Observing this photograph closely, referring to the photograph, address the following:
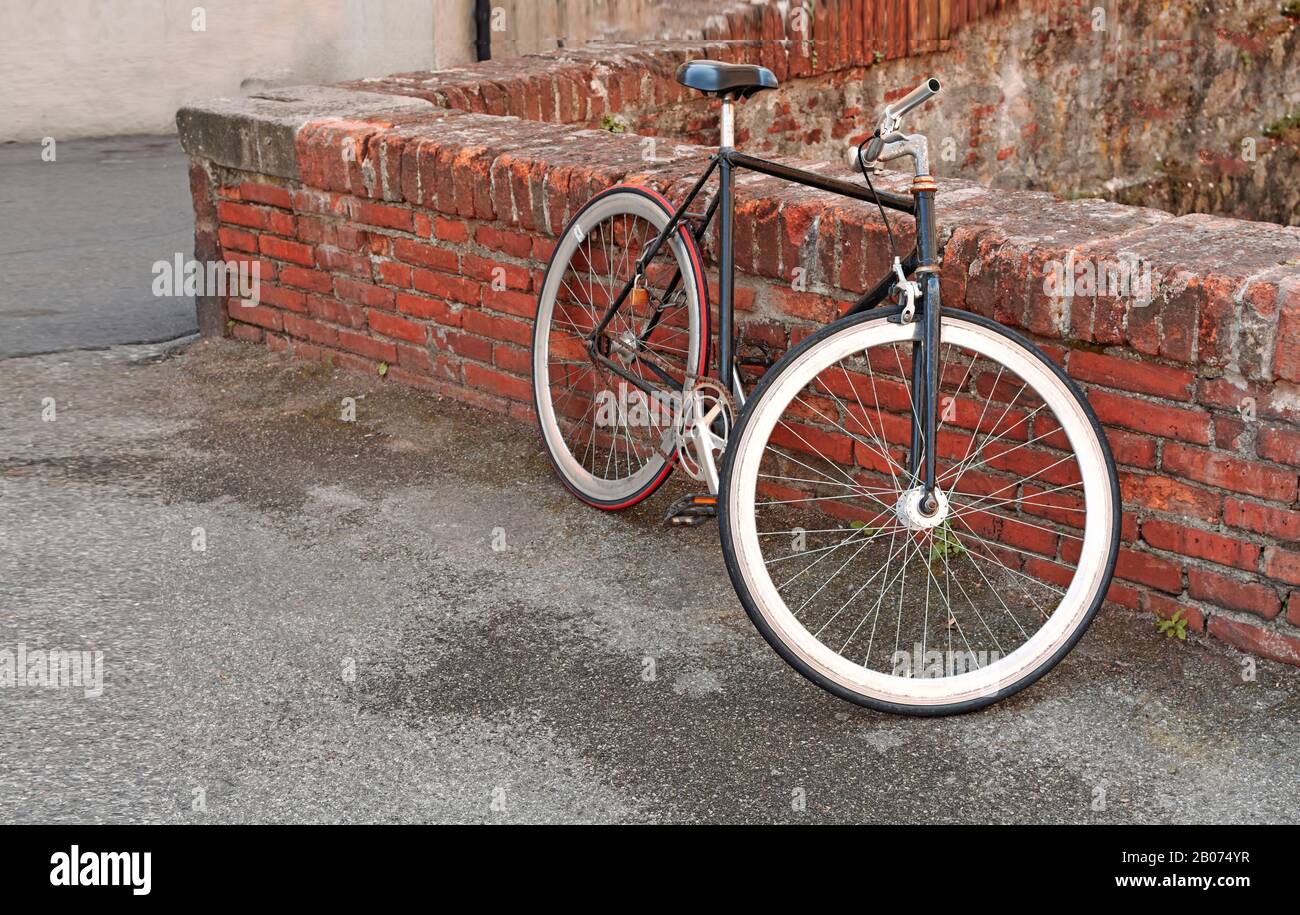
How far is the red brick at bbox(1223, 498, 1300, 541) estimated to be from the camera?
296 cm

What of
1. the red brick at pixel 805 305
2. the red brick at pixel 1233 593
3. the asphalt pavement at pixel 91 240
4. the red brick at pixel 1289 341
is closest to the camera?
the red brick at pixel 1289 341

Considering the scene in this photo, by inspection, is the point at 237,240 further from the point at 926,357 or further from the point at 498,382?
the point at 926,357

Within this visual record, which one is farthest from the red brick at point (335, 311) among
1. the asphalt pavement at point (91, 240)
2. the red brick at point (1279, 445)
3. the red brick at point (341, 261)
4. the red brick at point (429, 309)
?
the red brick at point (1279, 445)

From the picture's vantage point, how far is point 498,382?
4516mm

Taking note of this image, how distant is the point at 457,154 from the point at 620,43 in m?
2.43

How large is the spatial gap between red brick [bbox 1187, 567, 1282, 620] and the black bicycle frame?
0.65 meters

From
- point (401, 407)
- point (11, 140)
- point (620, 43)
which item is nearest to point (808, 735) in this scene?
point (401, 407)

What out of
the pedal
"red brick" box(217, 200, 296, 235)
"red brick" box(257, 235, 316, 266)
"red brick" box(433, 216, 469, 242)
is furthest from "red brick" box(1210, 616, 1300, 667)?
"red brick" box(217, 200, 296, 235)

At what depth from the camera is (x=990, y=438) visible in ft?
10.9

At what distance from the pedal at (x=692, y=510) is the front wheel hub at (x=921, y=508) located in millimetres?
537

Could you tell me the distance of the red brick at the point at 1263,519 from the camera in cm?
296

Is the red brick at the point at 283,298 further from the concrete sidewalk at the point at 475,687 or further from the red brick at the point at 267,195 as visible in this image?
the concrete sidewalk at the point at 475,687

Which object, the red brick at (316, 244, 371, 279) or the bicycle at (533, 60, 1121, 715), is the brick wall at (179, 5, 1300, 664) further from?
the bicycle at (533, 60, 1121, 715)

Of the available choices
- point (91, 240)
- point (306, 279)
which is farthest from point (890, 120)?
point (91, 240)
